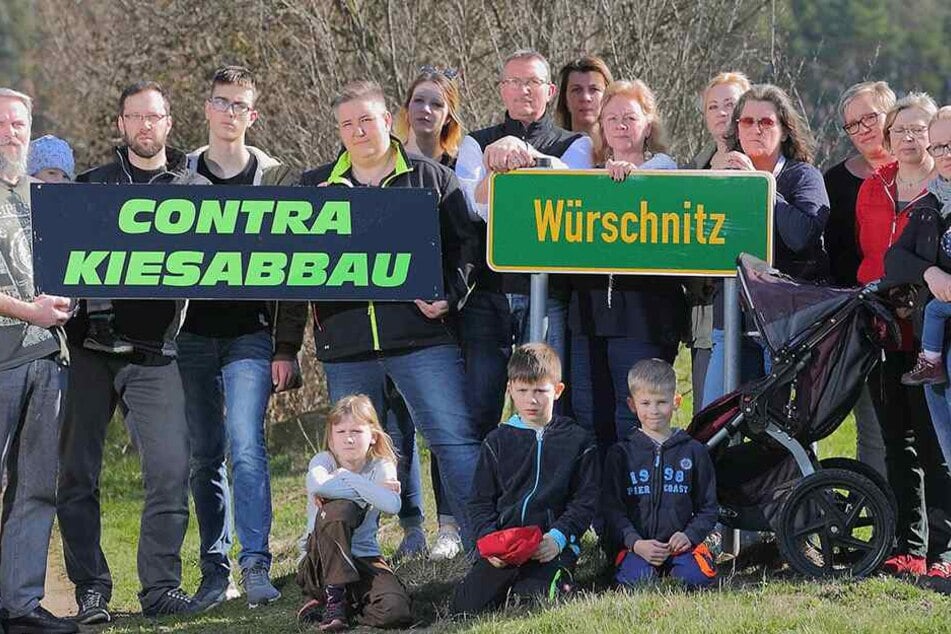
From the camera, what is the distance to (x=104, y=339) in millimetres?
7703

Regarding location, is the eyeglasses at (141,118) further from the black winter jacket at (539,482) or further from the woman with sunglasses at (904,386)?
the woman with sunglasses at (904,386)

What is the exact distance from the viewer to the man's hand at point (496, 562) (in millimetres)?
7148

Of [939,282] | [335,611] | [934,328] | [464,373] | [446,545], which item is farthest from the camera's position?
[446,545]

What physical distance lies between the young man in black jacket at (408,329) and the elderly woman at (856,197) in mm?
1784

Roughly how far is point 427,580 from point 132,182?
244cm

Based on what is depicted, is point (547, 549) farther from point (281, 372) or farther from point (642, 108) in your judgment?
point (642, 108)

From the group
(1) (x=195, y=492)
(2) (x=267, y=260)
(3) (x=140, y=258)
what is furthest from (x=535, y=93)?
(1) (x=195, y=492)

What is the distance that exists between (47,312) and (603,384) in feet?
8.85

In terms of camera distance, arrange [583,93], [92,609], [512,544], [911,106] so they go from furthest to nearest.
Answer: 1. [583,93]
2. [92,609]
3. [911,106]
4. [512,544]

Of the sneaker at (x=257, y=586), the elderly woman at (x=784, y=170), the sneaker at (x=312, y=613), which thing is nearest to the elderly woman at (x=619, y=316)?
the elderly woman at (x=784, y=170)

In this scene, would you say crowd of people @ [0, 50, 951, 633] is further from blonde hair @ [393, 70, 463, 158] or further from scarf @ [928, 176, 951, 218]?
blonde hair @ [393, 70, 463, 158]

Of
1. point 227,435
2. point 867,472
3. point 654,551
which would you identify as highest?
point 227,435

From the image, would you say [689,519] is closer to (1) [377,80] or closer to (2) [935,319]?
(2) [935,319]

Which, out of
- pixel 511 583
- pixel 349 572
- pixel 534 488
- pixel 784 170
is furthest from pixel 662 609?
pixel 784 170
